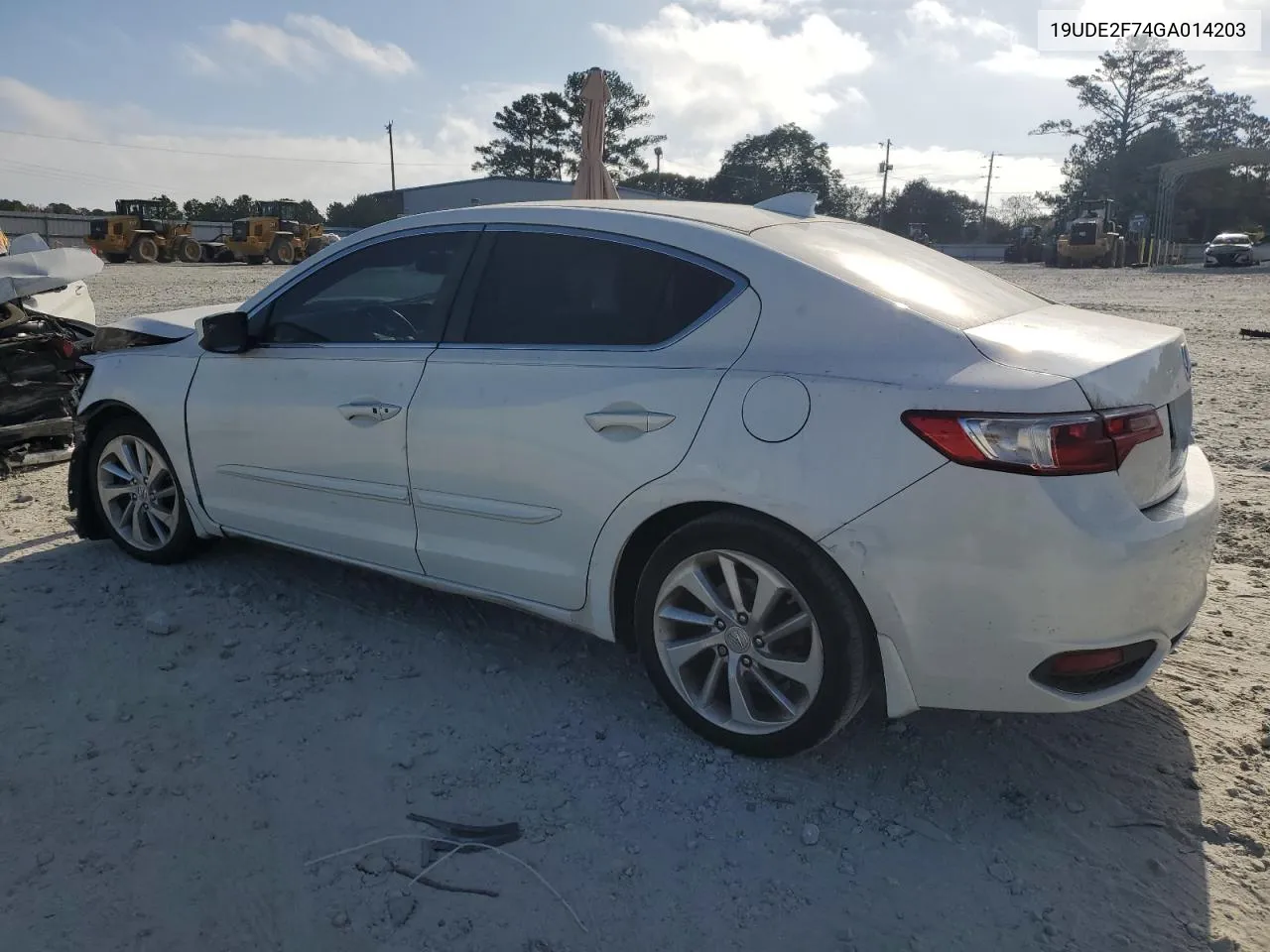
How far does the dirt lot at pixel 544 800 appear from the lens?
2295 millimetres

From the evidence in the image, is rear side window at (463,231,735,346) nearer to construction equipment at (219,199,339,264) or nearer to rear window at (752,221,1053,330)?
rear window at (752,221,1053,330)

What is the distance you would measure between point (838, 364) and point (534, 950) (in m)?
1.61

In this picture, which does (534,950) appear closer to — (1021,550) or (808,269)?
(1021,550)

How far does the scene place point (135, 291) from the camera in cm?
2070

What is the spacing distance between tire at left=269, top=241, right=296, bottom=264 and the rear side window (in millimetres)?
36052

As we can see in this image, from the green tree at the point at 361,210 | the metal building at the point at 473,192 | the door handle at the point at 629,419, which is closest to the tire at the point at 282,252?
the metal building at the point at 473,192

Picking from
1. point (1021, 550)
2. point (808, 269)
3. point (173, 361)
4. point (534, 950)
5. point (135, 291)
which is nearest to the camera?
point (534, 950)

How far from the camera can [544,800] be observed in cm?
275

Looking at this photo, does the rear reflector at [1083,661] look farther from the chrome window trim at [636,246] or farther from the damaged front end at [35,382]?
the damaged front end at [35,382]

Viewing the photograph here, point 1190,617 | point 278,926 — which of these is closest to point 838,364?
point 1190,617

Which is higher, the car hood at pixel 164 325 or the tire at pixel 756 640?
the car hood at pixel 164 325

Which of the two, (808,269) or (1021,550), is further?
(808,269)

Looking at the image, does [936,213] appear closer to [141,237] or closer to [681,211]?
[141,237]

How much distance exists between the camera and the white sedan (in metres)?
2.45
